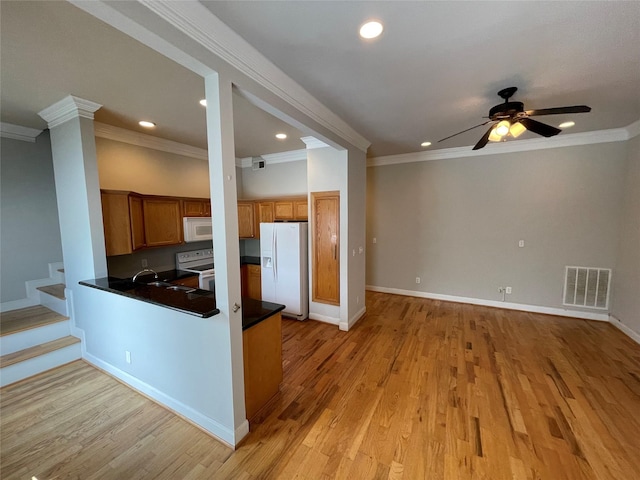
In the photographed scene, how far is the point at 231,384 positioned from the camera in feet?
5.97

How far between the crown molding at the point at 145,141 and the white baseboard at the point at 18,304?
2507mm

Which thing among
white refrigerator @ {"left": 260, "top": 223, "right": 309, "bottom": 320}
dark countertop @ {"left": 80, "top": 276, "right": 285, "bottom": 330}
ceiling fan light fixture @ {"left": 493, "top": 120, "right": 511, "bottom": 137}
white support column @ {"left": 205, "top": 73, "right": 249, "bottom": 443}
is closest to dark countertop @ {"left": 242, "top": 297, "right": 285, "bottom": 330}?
dark countertop @ {"left": 80, "top": 276, "right": 285, "bottom": 330}

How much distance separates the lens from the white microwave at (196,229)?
389 cm

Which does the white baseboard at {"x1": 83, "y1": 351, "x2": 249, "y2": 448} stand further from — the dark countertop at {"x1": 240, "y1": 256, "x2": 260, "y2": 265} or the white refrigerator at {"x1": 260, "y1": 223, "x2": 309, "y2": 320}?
the dark countertop at {"x1": 240, "y1": 256, "x2": 260, "y2": 265}

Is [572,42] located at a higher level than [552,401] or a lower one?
higher

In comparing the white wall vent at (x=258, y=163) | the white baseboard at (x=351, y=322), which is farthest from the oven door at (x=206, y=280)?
the white wall vent at (x=258, y=163)

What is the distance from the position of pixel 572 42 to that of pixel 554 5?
0.53 metres

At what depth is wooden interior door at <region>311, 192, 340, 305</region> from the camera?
12.5ft

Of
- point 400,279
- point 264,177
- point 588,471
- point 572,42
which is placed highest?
point 572,42

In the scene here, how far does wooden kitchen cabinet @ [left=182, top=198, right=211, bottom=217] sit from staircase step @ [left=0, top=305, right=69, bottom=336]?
196cm

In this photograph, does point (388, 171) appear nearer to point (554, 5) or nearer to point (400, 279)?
point (400, 279)

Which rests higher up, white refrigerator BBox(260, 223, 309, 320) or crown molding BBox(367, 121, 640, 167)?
crown molding BBox(367, 121, 640, 167)

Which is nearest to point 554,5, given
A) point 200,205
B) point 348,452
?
point 348,452

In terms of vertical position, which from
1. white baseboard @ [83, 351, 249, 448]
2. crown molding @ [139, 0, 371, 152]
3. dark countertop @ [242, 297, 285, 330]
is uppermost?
crown molding @ [139, 0, 371, 152]
